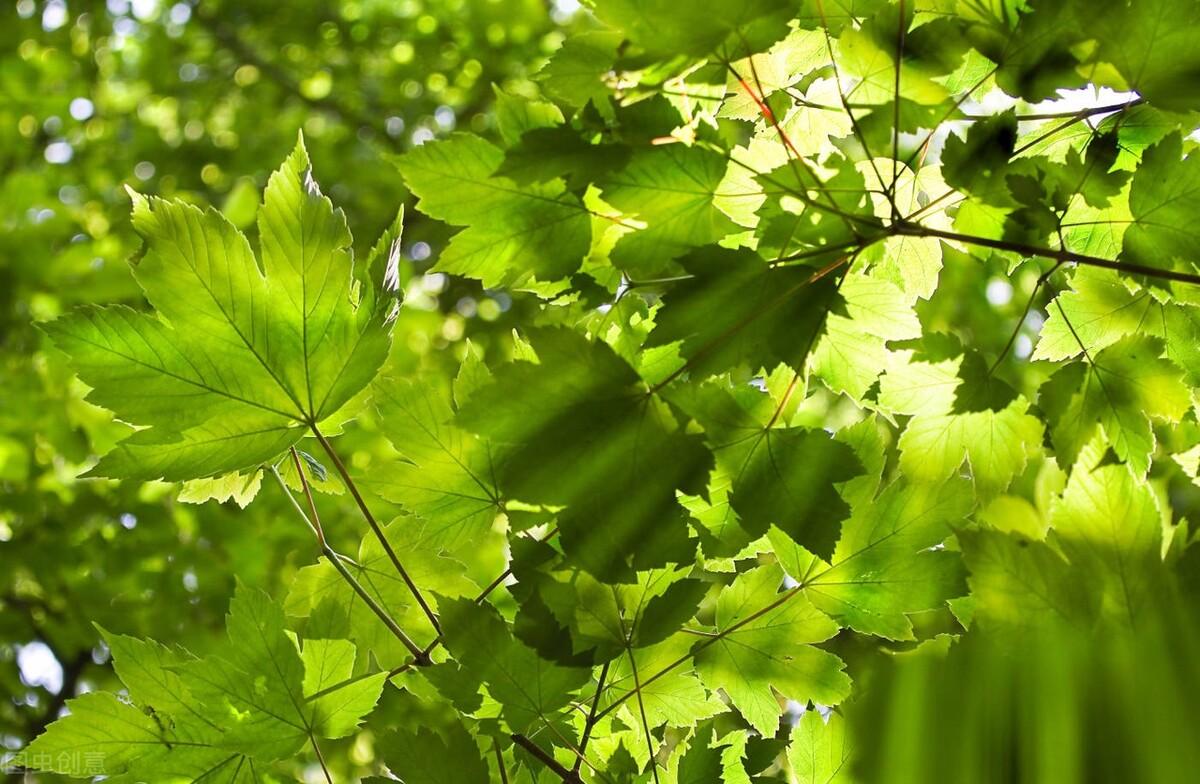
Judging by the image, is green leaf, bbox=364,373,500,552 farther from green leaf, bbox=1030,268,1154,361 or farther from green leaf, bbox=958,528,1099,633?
green leaf, bbox=1030,268,1154,361

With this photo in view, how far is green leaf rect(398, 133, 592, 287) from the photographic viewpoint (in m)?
0.85

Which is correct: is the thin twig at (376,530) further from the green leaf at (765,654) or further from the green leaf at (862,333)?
the green leaf at (862,333)

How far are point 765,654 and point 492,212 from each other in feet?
1.78

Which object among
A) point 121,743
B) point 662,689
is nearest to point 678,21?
point 662,689

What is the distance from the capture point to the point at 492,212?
88cm

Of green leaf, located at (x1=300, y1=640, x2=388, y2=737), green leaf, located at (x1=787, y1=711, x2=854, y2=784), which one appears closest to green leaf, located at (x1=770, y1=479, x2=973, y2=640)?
green leaf, located at (x1=787, y1=711, x2=854, y2=784)

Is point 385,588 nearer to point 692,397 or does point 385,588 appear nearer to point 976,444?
point 692,397

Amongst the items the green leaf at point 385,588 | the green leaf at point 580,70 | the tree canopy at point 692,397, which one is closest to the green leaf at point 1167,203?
the tree canopy at point 692,397

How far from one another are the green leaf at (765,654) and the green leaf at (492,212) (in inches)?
15.9

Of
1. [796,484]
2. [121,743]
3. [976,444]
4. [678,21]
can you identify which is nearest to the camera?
[678,21]

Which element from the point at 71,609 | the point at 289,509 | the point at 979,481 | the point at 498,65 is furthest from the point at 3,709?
the point at 498,65

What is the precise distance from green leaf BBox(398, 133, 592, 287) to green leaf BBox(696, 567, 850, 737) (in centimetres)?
40

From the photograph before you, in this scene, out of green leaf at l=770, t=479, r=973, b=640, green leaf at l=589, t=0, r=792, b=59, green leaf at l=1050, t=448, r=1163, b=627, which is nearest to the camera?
green leaf at l=1050, t=448, r=1163, b=627

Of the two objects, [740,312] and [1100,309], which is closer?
[740,312]
